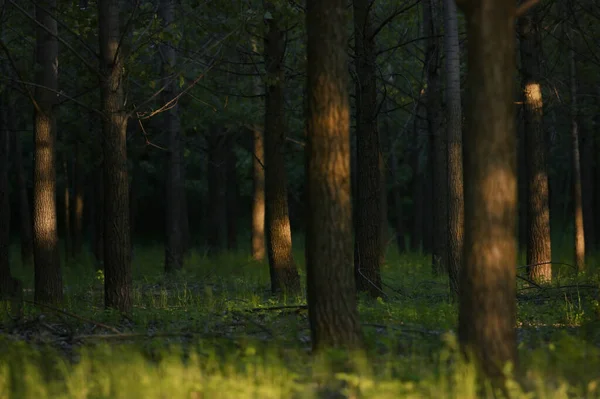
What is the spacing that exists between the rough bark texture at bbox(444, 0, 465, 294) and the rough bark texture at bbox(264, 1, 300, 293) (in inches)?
124

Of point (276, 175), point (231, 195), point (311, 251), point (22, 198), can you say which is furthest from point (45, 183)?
point (231, 195)

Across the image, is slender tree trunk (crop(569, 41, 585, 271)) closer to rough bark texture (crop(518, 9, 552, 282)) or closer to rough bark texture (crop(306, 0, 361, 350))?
rough bark texture (crop(518, 9, 552, 282))

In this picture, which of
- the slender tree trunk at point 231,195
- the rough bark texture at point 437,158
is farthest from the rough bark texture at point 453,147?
the slender tree trunk at point 231,195

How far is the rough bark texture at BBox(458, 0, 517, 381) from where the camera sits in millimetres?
7312

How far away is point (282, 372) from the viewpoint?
7.42 m

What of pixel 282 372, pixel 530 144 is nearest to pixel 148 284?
pixel 530 144

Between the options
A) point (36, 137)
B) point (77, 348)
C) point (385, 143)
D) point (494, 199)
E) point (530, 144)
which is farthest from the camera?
point (385, 143)

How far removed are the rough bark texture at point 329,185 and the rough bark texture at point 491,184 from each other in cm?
131

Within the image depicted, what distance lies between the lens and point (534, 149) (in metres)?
18.5

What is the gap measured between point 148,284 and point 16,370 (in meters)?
13.7

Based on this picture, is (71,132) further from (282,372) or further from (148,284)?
(282,372)

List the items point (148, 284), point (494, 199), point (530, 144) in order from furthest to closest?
1. point (148, 284)
2. point (530, 144)
3. point (494, 199)

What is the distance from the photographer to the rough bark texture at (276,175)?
16.6 meters

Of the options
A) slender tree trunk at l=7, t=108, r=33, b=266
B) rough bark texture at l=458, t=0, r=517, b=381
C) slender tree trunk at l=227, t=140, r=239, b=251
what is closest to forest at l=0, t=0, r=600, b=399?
rough bark texture at l=458, t=0, r=517, b=381
